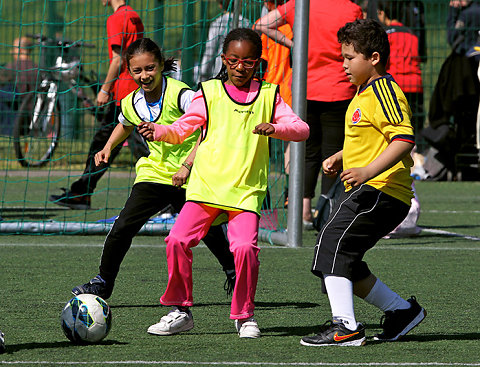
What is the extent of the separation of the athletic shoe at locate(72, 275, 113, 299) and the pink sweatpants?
1.89ft

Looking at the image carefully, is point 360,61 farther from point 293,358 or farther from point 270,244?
point 270,244

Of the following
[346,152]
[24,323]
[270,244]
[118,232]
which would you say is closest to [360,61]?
[346,152]

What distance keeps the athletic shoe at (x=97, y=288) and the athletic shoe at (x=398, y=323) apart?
1.48m

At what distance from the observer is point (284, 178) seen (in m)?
9.22

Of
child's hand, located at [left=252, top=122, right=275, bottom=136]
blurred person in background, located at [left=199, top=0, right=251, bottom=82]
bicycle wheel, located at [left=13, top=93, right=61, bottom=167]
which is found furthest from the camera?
bicycle wheel, located at [left=13, top=93, right=61, bottom=167]

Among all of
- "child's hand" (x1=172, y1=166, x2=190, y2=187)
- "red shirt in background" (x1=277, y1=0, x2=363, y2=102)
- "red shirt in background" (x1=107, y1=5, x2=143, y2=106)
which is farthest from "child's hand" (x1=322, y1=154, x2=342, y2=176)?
"red shirt in background" (x1=107, y1=5, x2=143, y2=106)

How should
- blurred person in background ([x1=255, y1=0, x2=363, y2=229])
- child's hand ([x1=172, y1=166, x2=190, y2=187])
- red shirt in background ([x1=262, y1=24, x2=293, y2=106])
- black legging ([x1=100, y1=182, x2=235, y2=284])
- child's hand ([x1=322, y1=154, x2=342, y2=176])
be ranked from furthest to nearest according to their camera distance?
red shirt in background ([x1=262, y1=24, x2=293, y2=106]) < blurred person in background ([x1=255, y1=0, x2=363, y2=229]) < black legging ([x1=100, y1=182, x2=235, y2=284]) < child's hand ([x1=172, y1=166, x2=190, y2=187]) < child's hand ([x1=322, y1=154, x2=342, y2=176])

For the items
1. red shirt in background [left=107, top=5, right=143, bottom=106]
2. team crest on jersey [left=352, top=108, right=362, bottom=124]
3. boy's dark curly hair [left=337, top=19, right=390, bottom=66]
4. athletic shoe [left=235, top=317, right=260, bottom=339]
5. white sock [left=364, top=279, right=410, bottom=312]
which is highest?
red shirt in background [left=107, top=5, right=143, bottom=106]

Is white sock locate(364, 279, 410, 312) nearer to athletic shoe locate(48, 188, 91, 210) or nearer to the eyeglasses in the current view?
the eyeglasses

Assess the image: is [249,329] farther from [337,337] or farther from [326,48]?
[326,48]

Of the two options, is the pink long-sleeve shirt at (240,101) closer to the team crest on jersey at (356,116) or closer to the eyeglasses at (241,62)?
the eyeglasses at (241,62)

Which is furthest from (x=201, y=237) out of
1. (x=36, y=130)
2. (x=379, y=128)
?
(x=36, y=130)

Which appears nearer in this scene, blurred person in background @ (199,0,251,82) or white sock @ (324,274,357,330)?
white sock @ (324,274,357,330)

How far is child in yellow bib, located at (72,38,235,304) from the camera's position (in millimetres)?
5289
